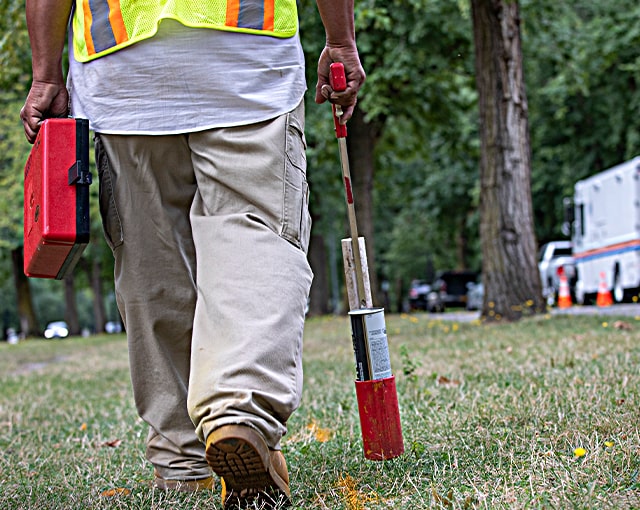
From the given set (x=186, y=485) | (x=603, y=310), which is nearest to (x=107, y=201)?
(x=186, y=485)

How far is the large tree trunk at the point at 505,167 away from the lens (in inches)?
432

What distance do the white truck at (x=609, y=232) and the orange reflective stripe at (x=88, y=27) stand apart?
50.4ft

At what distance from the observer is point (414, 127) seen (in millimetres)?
19250

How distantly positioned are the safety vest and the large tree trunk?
883 cm

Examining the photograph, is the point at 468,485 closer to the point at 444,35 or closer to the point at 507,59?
the point at 507,59

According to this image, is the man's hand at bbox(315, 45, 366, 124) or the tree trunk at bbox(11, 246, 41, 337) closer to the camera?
the man's hand at bbox(315, 45, 366, 124)

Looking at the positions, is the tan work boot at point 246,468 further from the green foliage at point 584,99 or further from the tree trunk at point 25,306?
the tree trunk at point 25,306

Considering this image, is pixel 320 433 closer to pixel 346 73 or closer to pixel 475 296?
pixel 346 73

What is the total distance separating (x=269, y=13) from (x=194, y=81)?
10.8 inches

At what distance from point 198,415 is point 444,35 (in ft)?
46.3

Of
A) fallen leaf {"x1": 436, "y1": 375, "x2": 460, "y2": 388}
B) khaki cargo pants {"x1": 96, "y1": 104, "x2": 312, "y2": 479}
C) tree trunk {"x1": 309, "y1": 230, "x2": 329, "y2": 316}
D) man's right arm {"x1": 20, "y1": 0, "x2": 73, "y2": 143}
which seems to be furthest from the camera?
tree trunk {"x1": 309, "y1": 230, "x2": 329, "y2": 316}

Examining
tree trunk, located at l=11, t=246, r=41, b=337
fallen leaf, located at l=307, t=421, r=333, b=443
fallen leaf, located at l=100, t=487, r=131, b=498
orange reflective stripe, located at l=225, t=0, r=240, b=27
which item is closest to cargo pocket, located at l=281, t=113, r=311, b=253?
orange reflective stripe, located at l=225, t=0, r=240, b=27

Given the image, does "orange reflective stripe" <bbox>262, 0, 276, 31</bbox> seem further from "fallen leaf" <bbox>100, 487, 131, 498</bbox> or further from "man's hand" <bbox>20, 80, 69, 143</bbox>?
"fallen leaf" <bbox>100, 487, 131, 498</bbox>

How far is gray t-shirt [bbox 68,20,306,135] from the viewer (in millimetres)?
2453
